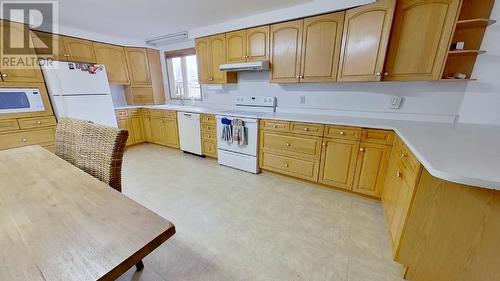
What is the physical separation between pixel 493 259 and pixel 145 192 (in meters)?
2.84

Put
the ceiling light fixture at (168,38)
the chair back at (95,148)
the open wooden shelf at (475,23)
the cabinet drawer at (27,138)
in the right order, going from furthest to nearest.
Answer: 1. the ceiling light fixture at (168,38)
2. the cabinet drawer at (27,138)
3. the open wooden shelf at (475,23)
4. the chair back at (95,148)

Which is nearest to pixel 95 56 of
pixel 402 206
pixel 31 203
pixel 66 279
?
pixel 31 203

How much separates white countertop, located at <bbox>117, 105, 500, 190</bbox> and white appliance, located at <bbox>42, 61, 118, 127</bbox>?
3917 millimetres

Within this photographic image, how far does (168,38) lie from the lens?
3.63 meters

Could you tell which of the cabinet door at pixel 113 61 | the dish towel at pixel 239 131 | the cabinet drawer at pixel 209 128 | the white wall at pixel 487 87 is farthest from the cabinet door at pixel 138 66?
the white wall at pixel 487 87

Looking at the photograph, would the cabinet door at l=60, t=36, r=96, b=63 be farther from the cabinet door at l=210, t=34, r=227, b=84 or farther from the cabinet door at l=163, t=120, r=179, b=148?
the cabinet door at l=210, t=34, r=227, b=84

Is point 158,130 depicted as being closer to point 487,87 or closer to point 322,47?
point 322,47

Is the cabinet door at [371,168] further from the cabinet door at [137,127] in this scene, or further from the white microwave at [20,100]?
the white microwave at [20,100]

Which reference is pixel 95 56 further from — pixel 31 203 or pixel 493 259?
pixel 493 259

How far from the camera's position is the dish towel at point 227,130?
9.19 ft

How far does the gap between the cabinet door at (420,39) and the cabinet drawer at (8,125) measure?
14.9ft

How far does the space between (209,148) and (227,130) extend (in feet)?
2.04

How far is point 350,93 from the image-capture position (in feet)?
8.02

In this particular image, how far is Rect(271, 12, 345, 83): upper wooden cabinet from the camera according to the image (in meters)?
2.21
